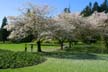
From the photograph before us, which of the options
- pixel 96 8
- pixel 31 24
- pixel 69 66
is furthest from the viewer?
pixel 96 8

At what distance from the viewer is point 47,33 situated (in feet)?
84.0

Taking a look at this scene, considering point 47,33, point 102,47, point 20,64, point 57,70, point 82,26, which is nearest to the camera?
point 57,70

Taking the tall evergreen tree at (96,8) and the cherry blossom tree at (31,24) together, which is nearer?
the cherry blossom tree at (31,24)

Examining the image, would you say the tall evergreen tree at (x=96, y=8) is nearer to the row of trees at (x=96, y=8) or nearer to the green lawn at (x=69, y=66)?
the row of trees at (x=96, y=8)

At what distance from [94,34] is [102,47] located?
340 inches

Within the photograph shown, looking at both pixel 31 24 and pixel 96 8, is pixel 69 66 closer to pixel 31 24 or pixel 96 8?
pixel 31 24

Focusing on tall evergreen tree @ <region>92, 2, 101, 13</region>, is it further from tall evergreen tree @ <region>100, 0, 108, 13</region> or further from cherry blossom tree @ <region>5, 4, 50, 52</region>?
cherry blossom tree @ <region>5, 4, 50, 52</region>

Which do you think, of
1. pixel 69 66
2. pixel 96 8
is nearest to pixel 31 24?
pixel 69 66

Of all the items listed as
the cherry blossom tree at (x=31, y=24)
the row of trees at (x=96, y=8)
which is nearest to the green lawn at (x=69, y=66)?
the cherry blossom tree at (x=31, y=24)

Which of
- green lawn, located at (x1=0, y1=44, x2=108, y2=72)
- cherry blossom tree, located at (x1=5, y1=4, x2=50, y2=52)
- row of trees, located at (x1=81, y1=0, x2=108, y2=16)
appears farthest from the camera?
row of trees, located at (x1=81, y1=0, x2=108, y2=16)

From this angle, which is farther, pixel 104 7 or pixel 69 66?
pixel 104 7

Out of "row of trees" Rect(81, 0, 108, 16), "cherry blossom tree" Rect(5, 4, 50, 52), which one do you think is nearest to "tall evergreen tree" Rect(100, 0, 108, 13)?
"row of trees" Rect(81, 0, 108, 16)

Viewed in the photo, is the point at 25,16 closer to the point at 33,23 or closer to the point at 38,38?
the point at 33,23

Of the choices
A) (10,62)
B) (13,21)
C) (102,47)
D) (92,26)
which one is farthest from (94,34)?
(10,62)
